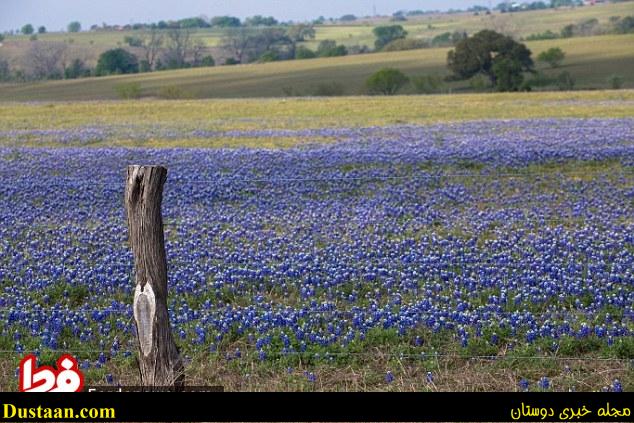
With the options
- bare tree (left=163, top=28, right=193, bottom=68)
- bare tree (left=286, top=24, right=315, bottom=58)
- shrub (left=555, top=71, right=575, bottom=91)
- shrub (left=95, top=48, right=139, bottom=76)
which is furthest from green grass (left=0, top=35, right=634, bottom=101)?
bare tree (left=286, top=24, right=315, bottom=58)

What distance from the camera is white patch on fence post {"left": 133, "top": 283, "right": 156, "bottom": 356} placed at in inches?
189

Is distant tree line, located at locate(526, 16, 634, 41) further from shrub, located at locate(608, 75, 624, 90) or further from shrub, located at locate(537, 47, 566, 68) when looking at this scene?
shrub, located at locate(608, 75, 624, 90)

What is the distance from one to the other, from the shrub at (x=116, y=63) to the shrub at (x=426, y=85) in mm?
34276

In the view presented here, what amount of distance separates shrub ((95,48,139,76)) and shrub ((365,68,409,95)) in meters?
31.6

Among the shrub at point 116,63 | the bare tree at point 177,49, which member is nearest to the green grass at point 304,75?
the shrub at point 116,63

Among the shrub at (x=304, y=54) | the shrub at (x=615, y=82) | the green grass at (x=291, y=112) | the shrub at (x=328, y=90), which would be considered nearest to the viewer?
the green grass at (x=291, y=112)

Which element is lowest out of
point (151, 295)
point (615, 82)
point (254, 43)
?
point (615, 82)

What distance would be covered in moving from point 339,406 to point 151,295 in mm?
1329

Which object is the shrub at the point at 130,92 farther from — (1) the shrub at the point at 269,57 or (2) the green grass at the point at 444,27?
(1) the shrub at the point at 269,57

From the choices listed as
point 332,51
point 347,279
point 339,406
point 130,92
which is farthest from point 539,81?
point 339,406

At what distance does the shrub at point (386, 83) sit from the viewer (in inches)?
2509

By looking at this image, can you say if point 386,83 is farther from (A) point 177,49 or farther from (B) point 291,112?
(A) point 177,49

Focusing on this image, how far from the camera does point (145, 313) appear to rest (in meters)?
4.82

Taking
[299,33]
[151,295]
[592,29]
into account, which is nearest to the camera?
[151,295]
